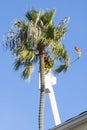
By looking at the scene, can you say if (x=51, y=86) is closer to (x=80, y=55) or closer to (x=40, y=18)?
(x=80, y=55)

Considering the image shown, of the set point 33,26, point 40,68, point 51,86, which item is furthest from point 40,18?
point 51,86

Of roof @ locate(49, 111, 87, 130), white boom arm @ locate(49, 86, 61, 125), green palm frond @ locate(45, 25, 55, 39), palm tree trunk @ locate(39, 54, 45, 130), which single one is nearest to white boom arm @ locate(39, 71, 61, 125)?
white boom arm @ locate(49, 86, 61, 125)

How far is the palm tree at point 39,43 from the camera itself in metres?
28.6

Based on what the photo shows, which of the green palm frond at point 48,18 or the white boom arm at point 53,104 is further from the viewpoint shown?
the white boom arm at point 53,104

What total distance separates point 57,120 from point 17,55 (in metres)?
5.89

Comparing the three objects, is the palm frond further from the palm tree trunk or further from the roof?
the roof

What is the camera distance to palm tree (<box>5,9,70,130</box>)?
28.6 meters

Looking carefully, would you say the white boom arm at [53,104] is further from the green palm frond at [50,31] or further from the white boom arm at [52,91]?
the green palm frond at [50,31]

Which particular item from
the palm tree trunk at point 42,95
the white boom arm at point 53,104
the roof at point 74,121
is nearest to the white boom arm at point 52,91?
the white boom arm at point 53,104

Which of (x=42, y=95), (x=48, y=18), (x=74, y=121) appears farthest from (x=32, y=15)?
(x=74, y=121)

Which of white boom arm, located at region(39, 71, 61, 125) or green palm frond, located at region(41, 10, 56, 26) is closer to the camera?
green palm frond, located at region(41, 10, 56, 26)

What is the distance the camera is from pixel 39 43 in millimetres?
28625

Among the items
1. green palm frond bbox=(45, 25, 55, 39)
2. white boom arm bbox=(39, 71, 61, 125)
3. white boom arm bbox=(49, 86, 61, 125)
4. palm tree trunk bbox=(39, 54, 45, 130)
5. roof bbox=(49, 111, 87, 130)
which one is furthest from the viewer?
white boom arm bbox=(49, 86, 61, 125)

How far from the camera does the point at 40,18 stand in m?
29.5
